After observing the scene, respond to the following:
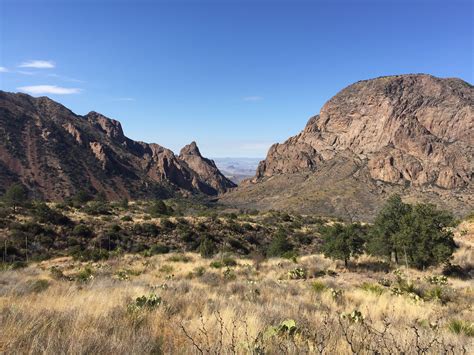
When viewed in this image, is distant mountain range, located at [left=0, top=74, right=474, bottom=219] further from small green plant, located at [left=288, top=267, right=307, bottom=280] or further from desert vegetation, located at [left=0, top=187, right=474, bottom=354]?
small green plant, located at [left=288, top=267, right=307, bottom=280]

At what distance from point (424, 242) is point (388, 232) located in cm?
319

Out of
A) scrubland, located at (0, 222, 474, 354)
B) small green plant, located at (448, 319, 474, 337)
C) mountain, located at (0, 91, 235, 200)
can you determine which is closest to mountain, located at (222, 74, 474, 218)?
mountain, located at (0, 91, 235, 200)

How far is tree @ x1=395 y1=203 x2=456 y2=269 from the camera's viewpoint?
18.3 meters

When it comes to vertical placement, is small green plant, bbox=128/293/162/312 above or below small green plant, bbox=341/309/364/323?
above

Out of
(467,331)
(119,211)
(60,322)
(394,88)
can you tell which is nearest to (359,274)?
(467,331)

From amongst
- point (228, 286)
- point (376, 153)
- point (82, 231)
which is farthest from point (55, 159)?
point (376, 153)

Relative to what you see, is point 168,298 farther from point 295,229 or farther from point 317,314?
point 295,229

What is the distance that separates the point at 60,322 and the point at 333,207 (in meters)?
104

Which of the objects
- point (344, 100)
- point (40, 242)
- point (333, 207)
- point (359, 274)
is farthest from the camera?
point (344, 100)

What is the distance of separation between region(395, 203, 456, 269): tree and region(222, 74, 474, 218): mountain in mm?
80316

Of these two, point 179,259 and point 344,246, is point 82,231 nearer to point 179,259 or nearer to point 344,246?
point 179,259

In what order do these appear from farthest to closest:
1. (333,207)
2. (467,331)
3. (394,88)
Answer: (394,88)
(333,207)
(467,331)

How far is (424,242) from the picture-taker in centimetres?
1881

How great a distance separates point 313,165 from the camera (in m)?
158
